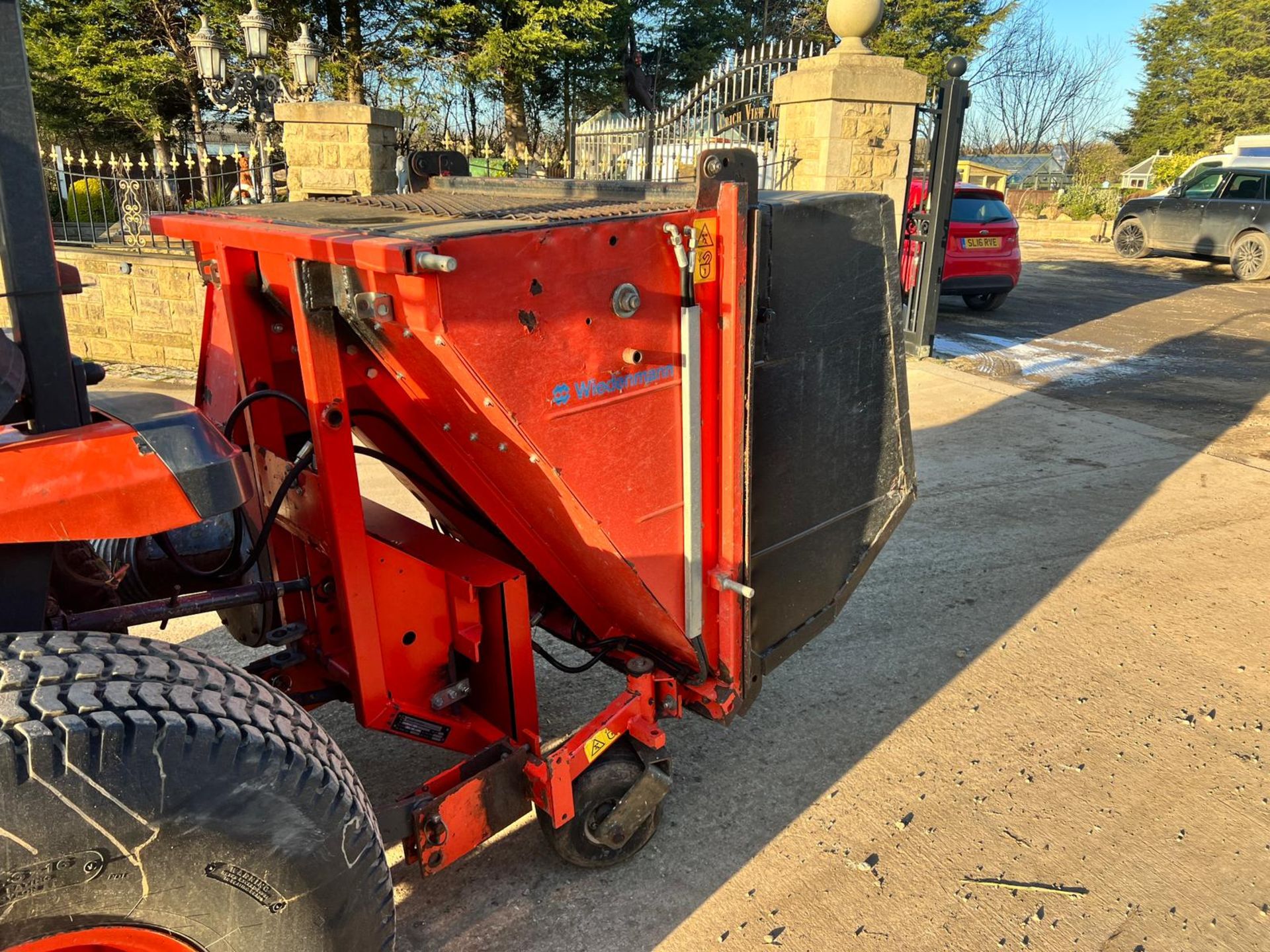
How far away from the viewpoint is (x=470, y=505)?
106 inches

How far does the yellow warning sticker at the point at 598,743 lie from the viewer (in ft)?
8.25

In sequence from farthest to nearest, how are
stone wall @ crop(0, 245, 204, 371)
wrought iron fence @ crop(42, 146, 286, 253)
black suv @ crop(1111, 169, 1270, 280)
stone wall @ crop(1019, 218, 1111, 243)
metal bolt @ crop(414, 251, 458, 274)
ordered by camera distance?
stone wall @ crop(1019, 218, 1111, 243) < black suv @ crop(1111, 169, 1270, 280) < wrought iron fence @ crop(42, 146, 286, 253) < stone wall @ crop(0, 245, 204, 371) < metal bolt @ crop(414, 251, 458, 274)

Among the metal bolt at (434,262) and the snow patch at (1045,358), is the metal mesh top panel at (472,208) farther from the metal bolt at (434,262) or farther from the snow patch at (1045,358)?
the snow patch at (1045,358)

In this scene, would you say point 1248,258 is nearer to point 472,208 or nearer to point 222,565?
point 472,208

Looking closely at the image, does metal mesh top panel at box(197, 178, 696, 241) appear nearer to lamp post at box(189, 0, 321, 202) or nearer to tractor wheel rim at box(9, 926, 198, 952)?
tractor wheel rim at box(9, 926, 198, 952)

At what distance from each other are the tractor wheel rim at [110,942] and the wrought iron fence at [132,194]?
796 cm

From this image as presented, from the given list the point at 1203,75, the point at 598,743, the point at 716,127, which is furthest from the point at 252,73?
the point at 1203,75

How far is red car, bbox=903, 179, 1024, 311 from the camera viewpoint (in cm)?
1194

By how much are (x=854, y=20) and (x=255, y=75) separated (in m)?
7.85

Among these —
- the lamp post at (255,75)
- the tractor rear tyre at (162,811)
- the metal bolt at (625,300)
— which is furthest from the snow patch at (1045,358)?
the tractor rear tyre at (162,811)

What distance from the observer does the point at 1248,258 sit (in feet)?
56.3

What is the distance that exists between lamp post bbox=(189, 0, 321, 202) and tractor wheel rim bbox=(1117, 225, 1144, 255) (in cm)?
1745

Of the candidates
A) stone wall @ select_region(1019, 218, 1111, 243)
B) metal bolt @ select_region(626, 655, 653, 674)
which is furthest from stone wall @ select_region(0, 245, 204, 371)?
stone wall @ select_region(1019, 218, 1111, 243)

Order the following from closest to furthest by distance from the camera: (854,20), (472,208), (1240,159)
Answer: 1. (472,208)
2. (854,20)
3. (1240,159)
